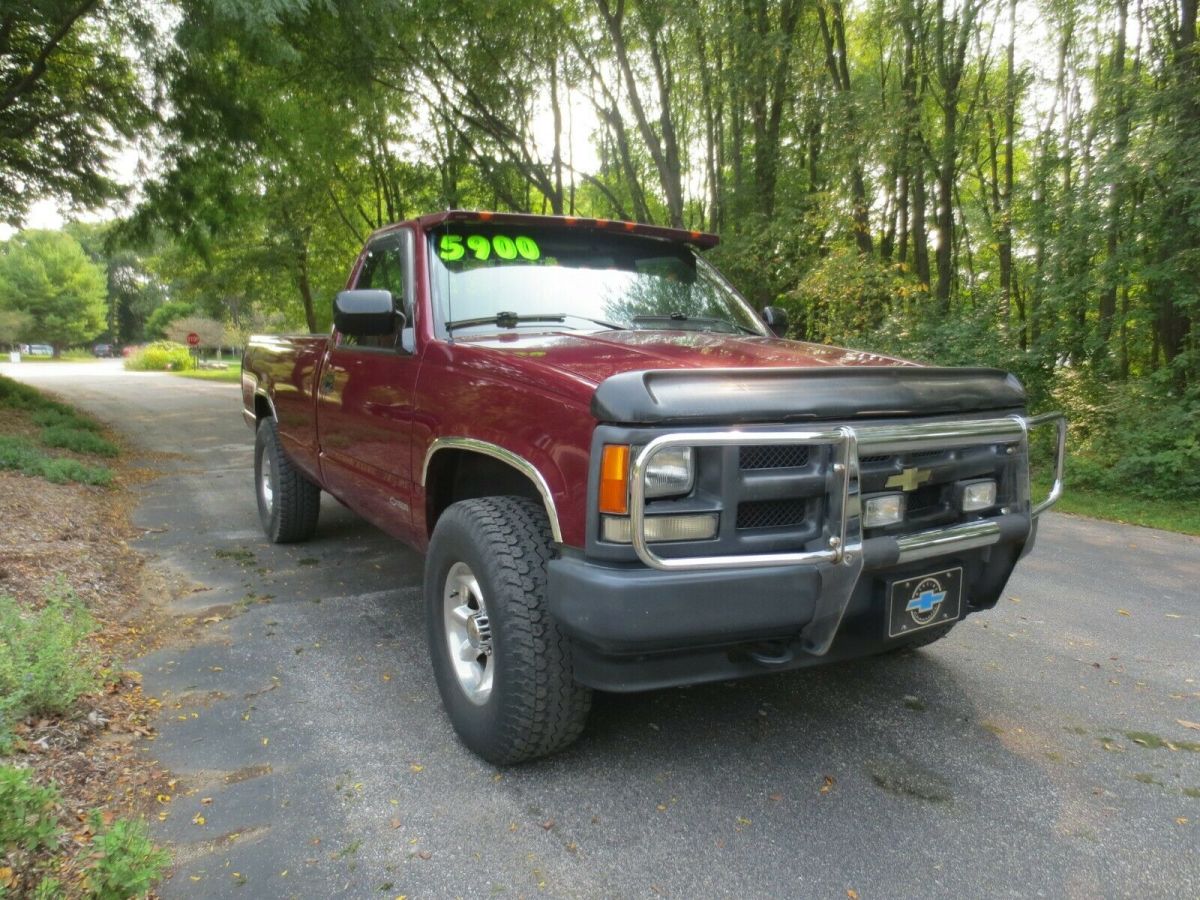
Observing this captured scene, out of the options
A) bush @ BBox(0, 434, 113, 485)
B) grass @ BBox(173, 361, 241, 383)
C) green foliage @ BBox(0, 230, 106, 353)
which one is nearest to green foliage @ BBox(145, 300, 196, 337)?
green foliage @ BBox(0, 230, 106, 353)

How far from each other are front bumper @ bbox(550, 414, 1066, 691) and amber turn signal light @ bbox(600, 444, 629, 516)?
0.14 feet

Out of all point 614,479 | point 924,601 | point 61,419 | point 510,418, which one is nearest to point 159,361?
Result: point 61,419

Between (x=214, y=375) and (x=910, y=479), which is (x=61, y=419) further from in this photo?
(x=214, y=375)

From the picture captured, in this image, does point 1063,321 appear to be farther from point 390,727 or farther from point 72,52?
point 72,52

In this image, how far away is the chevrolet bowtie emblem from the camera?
2.50m

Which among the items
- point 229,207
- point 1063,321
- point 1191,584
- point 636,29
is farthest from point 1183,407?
point 229,207

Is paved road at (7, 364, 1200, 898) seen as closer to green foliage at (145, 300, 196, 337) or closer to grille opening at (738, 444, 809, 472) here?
grille opening at (738, 444, 809, 472)

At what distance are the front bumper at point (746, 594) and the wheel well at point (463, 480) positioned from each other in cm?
81

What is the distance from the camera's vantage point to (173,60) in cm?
1202

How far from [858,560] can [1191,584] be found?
4.20m

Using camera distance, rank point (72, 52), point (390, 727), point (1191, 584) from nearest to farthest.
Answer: point (390, 727), point (1191, 584), point (72, 52)

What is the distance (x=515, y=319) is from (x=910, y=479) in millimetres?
1731

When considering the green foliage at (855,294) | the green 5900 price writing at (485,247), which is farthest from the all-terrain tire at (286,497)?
the green foliage at (855,294)

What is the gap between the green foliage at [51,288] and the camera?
230 ft
